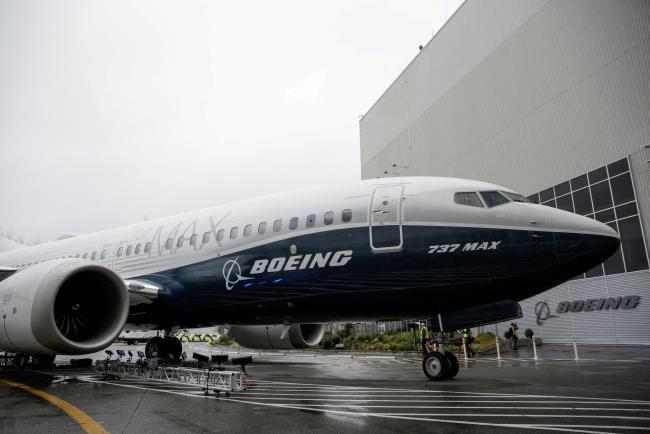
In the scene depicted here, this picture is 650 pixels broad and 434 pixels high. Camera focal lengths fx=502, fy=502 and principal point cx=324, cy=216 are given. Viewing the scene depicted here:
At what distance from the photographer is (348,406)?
21.0ft

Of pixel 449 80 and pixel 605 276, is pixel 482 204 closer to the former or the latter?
pixel 605 276

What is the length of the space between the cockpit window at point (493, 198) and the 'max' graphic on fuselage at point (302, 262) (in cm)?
247

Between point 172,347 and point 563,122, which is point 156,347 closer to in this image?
point 172,347

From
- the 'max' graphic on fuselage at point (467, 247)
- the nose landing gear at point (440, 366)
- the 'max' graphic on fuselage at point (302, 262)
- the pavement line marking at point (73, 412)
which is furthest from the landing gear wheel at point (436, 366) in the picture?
the pavement line marking at point (73, 412)

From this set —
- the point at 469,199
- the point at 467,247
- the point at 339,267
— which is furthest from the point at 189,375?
the point at 469,199

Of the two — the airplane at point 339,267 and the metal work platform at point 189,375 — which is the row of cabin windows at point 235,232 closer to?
the airplane at point 339,267

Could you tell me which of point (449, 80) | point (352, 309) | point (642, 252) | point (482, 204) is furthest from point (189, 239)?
point (449, 80)

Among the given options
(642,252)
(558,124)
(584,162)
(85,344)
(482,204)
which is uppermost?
(558,124)

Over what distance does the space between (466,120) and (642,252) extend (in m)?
14.6

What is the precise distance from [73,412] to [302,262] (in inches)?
173

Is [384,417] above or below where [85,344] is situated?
below

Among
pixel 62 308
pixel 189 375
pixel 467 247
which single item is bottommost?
pixel 189 375

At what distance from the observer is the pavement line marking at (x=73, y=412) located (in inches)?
198

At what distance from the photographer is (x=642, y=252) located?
70.0ft
